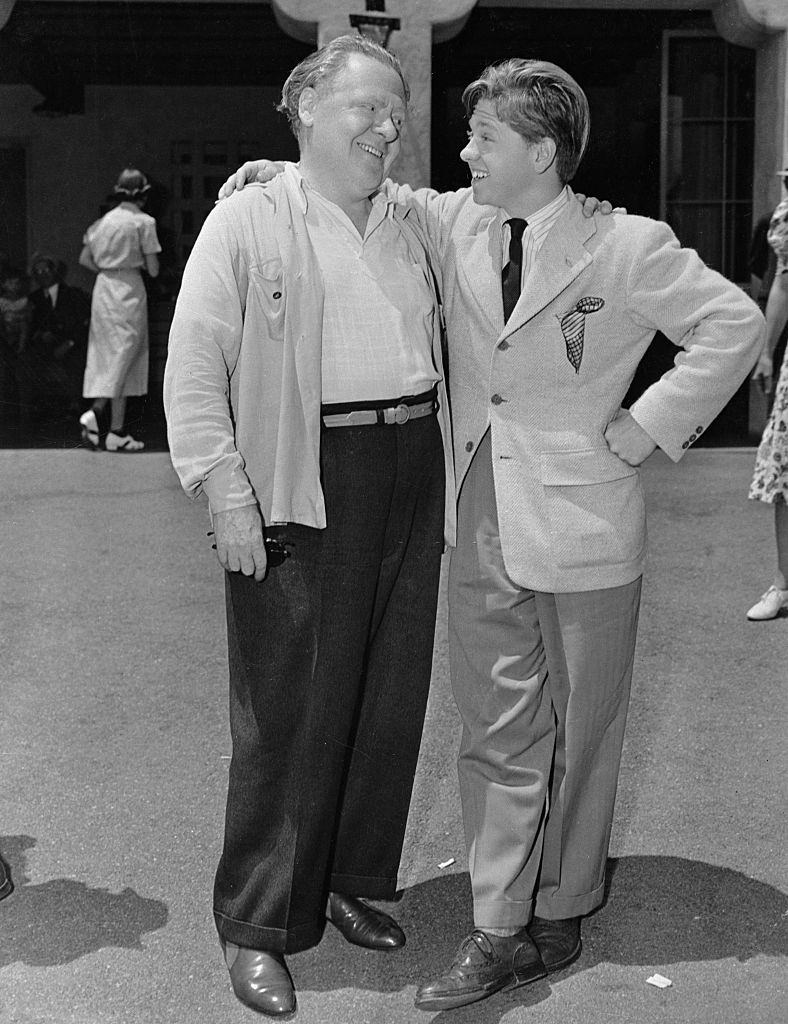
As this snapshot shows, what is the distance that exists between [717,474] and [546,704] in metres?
6.46

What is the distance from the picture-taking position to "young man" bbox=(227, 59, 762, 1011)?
2945 mm

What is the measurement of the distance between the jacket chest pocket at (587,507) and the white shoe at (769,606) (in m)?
3.03

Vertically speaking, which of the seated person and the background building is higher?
the background building

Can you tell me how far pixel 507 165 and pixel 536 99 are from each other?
0.46 feet

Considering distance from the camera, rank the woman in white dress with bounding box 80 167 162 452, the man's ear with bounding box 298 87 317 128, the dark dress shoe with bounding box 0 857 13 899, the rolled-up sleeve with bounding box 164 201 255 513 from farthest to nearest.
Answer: the woman in white dress with bounding box 80 167 162 452 < the dark dress shoe with bounding box 0 857 13 899 < the man's ear with bounding box 298 87 317 128 < the rolled-up sleeve with bounding box 164 201 255 513

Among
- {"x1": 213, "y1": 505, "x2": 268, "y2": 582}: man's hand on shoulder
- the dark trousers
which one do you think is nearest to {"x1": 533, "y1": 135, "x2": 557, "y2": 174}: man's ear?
the dark trousers

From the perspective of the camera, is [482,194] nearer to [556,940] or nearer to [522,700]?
[522,700]

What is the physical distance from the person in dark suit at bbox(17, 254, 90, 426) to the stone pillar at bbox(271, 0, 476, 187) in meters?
4.13

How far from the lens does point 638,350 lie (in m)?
3.06

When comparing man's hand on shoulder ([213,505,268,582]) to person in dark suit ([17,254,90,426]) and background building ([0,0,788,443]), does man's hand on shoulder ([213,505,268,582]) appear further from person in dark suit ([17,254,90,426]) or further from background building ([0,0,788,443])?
person in dark suit ([17,254,90,426])

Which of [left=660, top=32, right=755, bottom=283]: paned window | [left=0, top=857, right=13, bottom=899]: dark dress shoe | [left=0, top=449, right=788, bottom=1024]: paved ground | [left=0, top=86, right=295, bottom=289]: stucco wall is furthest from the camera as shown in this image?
[left=0, top=86, right=295, bottom=289]: stucco wall

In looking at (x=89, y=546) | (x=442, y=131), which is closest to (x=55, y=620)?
(x=89, y=546)

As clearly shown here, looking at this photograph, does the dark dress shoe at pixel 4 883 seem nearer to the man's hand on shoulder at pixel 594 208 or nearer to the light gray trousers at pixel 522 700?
the light gray trousers at pixel 522 700

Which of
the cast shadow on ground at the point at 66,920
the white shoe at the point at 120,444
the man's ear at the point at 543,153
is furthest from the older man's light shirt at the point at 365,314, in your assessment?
the white shoe at the point at 120,444
